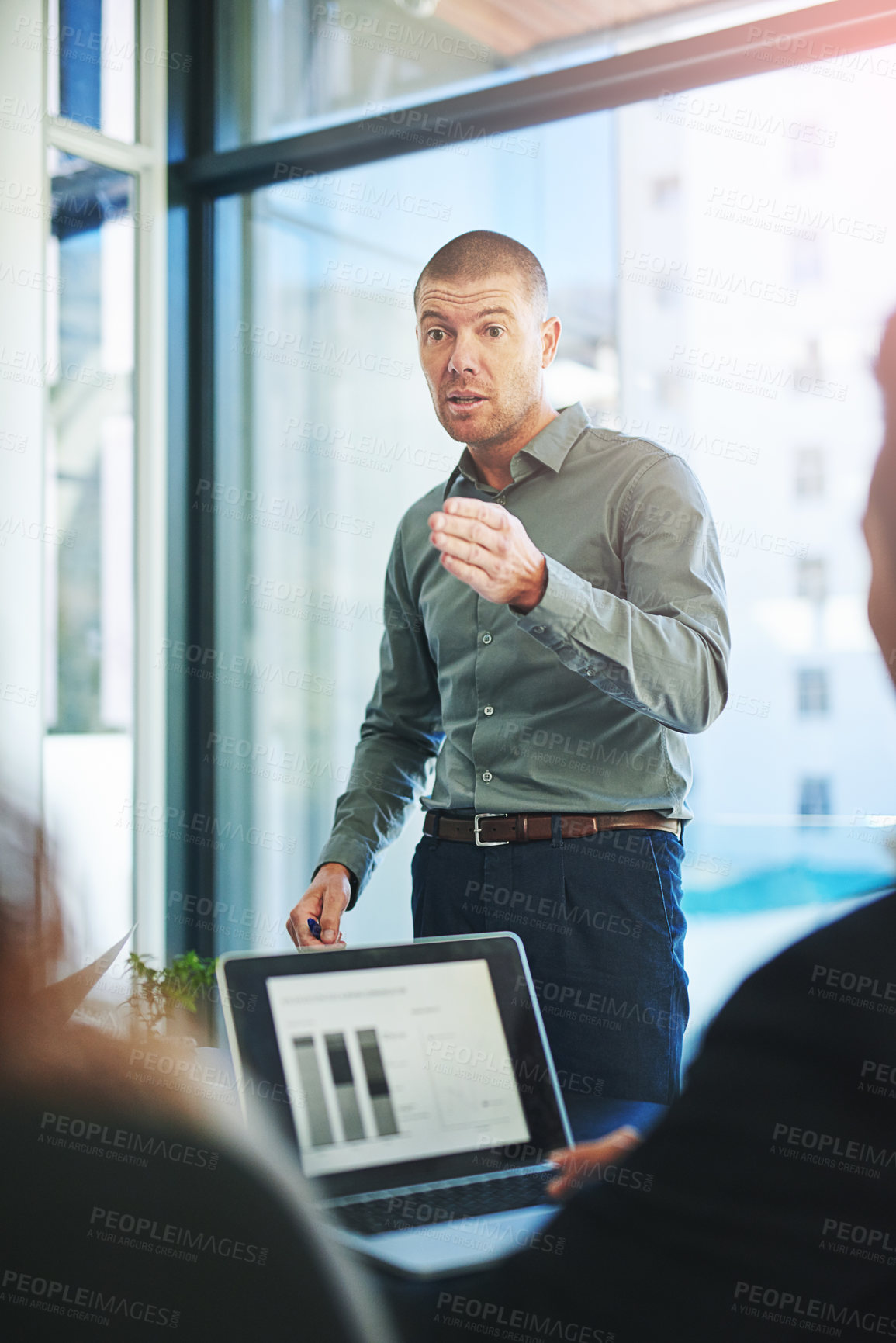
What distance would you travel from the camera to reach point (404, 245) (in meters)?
3.33

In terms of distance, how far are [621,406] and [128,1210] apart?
296 cm

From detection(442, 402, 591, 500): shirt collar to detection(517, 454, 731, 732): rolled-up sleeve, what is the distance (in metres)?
0.16

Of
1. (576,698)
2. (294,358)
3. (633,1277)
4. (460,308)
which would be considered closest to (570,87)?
(294,358)

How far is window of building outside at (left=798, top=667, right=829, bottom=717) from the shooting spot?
2.94 metres

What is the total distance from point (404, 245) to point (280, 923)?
2030mm

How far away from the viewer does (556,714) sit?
1.73m
